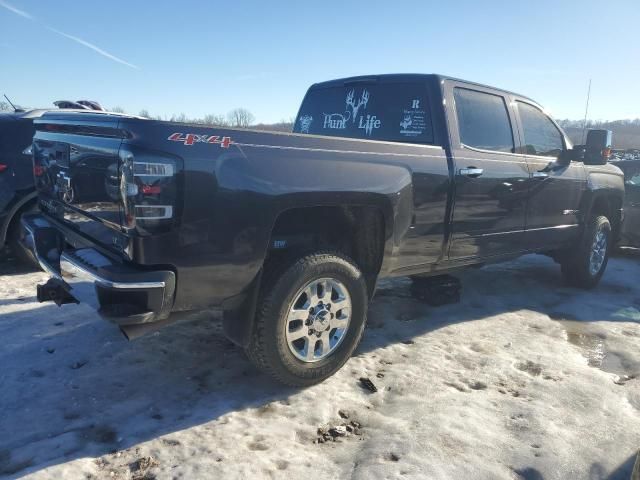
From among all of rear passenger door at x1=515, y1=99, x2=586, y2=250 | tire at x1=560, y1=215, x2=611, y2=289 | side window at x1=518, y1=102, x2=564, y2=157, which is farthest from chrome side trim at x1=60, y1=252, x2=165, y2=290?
tire at x1=560, y1=215, x2=611, y2=289

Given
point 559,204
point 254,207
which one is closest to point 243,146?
point 254,207

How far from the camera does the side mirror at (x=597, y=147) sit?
16.8ft

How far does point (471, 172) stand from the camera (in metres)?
3.86

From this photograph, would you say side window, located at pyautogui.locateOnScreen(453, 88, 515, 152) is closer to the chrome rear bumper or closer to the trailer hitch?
the chrome rear bumper

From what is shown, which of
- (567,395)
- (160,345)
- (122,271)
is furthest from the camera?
(160,345)

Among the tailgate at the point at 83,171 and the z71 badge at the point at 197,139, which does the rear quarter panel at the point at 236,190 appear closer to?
the z71 badge at the point at 197,139

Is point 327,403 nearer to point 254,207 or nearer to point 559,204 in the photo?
point 254,207

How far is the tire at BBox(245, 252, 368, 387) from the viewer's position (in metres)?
2.87

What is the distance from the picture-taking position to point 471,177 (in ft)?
12.7

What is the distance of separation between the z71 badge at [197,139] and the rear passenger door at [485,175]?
1.92 m

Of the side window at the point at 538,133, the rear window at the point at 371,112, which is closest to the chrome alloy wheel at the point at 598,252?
the side window at the point at 538,133

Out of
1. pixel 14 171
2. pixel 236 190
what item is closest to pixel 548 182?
pixel 236 190

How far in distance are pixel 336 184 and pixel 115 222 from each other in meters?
1.24

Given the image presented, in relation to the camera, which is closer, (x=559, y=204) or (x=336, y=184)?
(x=336, y=184)
